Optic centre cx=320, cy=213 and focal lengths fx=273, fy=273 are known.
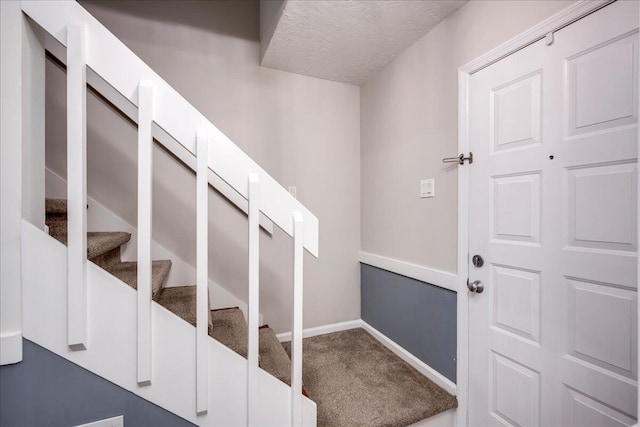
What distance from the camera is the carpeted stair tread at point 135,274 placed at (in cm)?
120

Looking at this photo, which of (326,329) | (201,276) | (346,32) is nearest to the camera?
(201,276)

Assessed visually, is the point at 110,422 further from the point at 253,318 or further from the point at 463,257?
the point at 463,257

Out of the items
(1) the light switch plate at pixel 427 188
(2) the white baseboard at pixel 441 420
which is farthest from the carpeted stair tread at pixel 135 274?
(1) the light switch plate at pixel 427 188

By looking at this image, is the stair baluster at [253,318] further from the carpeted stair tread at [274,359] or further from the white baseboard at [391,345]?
the white baseboard at [391,345]

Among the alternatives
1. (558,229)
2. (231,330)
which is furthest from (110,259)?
(558,229)

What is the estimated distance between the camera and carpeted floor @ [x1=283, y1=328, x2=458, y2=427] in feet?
4.36

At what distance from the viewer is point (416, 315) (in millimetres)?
1758

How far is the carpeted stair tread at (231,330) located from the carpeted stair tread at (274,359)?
0.15 metres

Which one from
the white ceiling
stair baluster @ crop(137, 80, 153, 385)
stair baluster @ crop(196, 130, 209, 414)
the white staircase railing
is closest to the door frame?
the white ceiling

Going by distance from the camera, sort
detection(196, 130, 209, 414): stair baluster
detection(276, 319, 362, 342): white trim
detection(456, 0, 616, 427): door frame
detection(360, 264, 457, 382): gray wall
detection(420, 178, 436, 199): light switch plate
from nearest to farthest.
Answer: detection(196, 130, 209, 414): stair baluster → detection(456, 0, 616, 427): door frame → detection(360, 264, 457, 382): gray wall → detection(420, 178, 436, 199): light switch plate → detection(276, 319, 362, 342): white trim

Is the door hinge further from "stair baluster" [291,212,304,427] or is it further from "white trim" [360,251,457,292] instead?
"stair baluster" [291,212,304,427]

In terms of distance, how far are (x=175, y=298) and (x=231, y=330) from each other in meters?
0.35

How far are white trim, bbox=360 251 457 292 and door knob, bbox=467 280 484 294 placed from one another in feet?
0.30

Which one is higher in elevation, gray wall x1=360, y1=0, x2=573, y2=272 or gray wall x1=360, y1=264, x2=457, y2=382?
gray wall x1=360, y1=0, x2=573, y2=272
